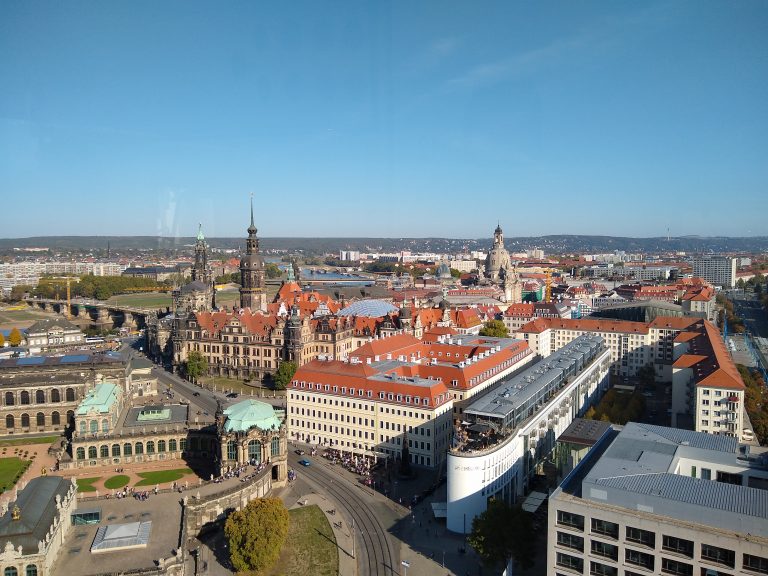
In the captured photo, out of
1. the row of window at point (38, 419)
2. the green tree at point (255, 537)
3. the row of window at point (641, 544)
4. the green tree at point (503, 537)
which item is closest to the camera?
the row of window at point (641, 544)

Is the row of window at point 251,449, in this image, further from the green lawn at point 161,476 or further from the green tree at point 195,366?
the green tree at point 195,366

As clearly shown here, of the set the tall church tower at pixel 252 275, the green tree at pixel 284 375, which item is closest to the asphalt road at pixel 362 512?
the green tree at pixel 284 375

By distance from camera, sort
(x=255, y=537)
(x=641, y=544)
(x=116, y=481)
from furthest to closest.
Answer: (x=116, y=481), (x=255, y=537), (x=641, y=544)

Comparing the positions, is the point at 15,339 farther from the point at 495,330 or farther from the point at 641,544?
the point at 641,544

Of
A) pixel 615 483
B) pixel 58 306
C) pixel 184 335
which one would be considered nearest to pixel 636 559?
pixel 615 483

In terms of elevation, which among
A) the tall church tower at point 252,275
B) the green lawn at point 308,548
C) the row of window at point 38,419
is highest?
the tall church tower at point 252,275

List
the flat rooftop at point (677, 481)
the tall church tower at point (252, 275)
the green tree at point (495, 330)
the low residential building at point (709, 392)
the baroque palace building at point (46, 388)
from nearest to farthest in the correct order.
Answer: the flat rooftop at point (677, 481), the low residential building at point (709, 392), the baroque palace building at point (46, 388), the green tree at point (495, 330), the tall church tower at point (252, 275)

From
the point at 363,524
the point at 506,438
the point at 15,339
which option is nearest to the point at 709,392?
the point at 506,438
